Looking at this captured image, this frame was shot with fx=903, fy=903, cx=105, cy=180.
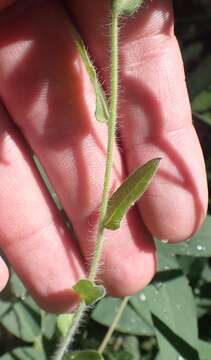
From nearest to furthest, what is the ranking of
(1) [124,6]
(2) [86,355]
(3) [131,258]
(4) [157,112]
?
(1) [124,6] → (2) [86,355] → (4) [157,112] → (3) [131,258]

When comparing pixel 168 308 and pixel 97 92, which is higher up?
pixel 97 92

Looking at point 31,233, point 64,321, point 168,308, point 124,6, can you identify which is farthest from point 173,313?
point 124,6

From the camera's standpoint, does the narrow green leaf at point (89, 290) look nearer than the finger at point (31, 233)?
Yes

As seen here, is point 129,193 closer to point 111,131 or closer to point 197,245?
point 111,131

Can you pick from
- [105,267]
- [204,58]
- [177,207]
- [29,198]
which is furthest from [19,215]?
[204,58]

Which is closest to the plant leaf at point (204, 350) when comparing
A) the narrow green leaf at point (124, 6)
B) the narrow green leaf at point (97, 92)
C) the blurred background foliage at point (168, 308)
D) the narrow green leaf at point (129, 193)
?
the blurred background foliage at point (168, 308)

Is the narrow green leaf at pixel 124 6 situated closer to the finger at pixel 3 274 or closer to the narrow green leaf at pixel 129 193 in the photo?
the narrow green leaf at pixel 129 193
